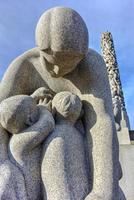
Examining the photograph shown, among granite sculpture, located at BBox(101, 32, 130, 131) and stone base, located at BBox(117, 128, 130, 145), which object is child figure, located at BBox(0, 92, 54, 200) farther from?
granite sculpture, located at BBox(101, 32, 130, 131)

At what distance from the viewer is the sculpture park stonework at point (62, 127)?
6.73ft

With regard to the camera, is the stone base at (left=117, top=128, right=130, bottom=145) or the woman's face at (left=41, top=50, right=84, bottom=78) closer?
the woman's face at (left=41, top=50, right=84, bottom=78)

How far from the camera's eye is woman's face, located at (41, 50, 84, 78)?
2152 millimetres

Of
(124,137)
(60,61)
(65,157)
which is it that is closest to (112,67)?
(124,137)

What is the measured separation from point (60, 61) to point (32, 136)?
437mm

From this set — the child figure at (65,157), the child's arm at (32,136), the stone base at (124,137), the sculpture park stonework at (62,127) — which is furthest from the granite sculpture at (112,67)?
the child's arm at (32,136)

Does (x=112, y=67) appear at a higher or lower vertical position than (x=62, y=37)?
lower

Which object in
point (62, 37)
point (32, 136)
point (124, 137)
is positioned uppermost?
point (62, 37)

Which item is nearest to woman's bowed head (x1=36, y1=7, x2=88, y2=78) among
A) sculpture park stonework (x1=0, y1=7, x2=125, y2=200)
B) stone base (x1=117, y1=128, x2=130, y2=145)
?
sculpture park stonework (x1=0, y1=7, x2=125, y2=200)

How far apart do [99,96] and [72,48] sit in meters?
0.38

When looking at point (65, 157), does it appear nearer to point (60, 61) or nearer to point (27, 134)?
point (27, 134)

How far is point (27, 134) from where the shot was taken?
6.88ft

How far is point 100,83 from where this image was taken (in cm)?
238

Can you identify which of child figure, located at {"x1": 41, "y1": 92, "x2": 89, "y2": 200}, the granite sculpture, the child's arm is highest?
the child's arm
